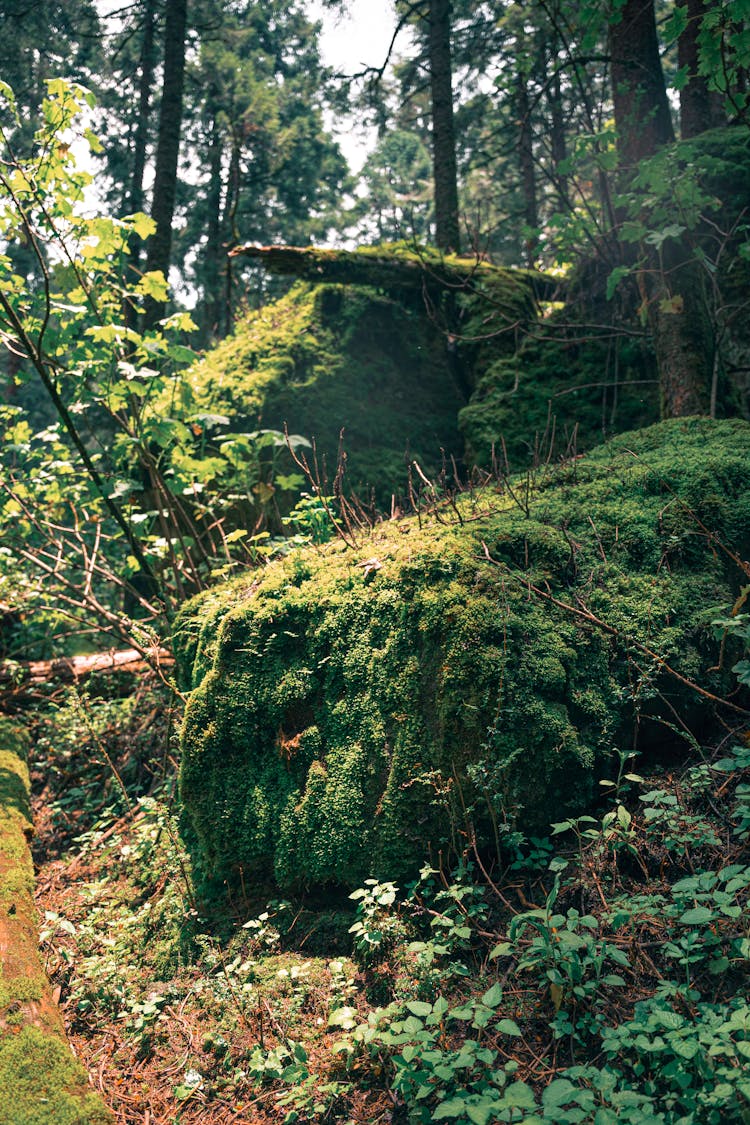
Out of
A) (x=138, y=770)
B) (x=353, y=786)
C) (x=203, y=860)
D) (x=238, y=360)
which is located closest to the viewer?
(x=353, y=786)

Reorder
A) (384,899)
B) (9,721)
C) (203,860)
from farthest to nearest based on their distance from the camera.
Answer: (9,721), (203,860), (384,899)

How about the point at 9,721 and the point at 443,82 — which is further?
the point at 443,82

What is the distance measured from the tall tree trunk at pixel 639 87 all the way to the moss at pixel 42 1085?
7.32 meters

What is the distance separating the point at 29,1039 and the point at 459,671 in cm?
232

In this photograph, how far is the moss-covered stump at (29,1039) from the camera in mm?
2580

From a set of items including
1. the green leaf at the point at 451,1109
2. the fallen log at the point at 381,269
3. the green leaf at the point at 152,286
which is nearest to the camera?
the green leaf at the point at 451,1109

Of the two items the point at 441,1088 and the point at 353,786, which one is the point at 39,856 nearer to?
the point at 353,786

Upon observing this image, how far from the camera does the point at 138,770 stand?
226 inches

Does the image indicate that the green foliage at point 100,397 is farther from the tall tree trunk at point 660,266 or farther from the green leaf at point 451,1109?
the green leaf at point 451,1109

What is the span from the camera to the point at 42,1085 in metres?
2.67

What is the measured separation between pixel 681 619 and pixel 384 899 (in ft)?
6.19

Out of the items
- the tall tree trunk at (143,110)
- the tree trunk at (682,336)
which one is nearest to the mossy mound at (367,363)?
the tree trunk at (682,336)

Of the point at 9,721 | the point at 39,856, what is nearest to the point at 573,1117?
the point at 39,856

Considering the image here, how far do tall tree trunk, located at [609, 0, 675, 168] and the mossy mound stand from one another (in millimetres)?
1904
